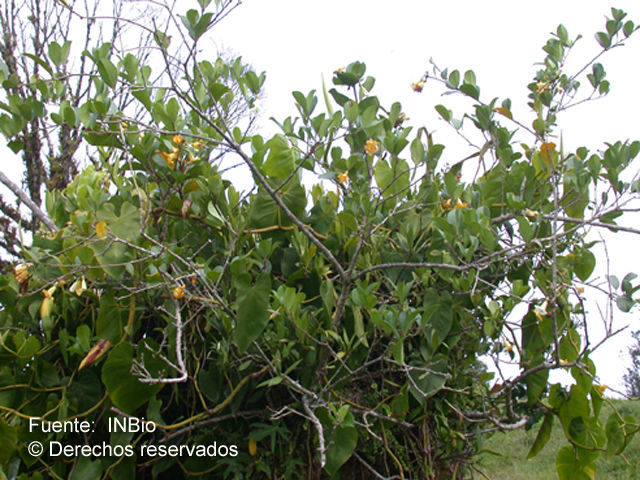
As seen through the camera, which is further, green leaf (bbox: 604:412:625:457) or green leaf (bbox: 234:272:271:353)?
green leaf (bbox: 604:412:625:457)

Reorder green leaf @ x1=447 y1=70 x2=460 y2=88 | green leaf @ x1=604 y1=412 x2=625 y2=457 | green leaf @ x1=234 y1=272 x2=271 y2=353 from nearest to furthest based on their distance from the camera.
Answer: green leaf @ x1=234 y1=272 x2=271 y2=353
green leaf @ x1=604 y1=412 x2=625 y2=457
green leaf @ x1=447 y1=70 x2=460 y2=88

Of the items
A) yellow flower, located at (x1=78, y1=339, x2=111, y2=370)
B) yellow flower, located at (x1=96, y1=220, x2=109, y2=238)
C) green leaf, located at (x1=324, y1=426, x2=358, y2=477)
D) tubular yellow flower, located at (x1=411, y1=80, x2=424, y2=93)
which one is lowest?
green leaf, located at (x1=324, y1=426, x2=358, y2=477)

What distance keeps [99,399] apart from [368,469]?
48 cm

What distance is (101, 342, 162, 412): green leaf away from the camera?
88 cm

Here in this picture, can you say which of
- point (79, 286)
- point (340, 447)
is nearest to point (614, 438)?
point (340, 447)

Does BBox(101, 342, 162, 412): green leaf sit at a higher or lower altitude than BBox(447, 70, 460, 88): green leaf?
lower

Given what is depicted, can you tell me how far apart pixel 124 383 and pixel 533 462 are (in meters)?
2.14

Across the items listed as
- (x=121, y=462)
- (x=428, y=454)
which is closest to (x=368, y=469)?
(x=428, y=454)

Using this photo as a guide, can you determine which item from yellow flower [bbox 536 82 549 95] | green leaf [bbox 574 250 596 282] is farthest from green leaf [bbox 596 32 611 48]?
green leaf [bbox 574 250 596 282]

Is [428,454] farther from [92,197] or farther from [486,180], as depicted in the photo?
[92,197]

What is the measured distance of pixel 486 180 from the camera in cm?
117

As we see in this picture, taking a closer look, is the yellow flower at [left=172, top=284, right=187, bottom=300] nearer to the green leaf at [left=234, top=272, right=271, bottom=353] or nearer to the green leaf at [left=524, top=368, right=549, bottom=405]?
the green leaf at [left=234, top=272, right=271, bottom=353]

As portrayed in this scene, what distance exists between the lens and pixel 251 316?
0.81m

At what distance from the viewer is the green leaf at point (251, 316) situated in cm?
81
